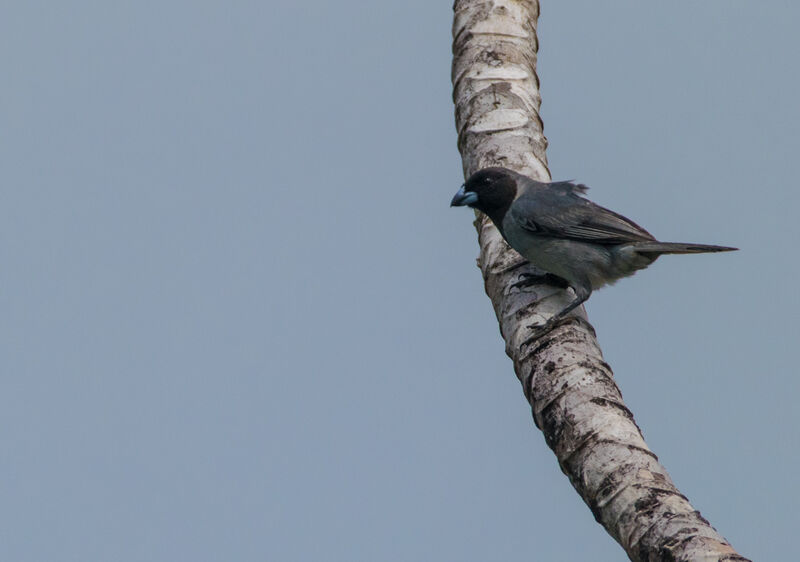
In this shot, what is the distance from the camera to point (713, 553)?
10.5ft

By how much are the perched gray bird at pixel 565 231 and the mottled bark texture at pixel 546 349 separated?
0.40 ft

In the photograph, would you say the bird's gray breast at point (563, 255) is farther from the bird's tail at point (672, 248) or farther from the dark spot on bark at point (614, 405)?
the dark spot on bark at point (614, 405)

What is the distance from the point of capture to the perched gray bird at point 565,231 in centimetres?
605

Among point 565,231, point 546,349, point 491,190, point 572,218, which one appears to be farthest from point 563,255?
point 546,349

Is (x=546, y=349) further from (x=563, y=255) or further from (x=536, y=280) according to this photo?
(x=563, y=255)

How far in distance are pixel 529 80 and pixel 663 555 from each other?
156 inches

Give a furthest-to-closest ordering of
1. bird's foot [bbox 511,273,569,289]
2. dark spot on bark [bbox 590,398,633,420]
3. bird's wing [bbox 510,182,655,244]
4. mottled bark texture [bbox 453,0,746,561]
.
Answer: bird's wing [bbox 510,182,655,244] < bird's foot [bbox 511,273,569,289] < dark spot on bark [bbox 590,398,633,420] < mottled bark texture [bbox 453,0,746,561]

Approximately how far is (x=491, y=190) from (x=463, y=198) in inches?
12.3

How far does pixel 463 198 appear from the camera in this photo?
651cm

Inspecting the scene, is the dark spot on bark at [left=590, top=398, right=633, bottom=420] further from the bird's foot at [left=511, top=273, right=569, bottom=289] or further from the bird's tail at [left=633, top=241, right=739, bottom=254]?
the bird's tail at [left=633, top=241, right=739, bottom=254]

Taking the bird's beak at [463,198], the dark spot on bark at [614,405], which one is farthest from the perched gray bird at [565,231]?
the dark spot on bark at [614,405]

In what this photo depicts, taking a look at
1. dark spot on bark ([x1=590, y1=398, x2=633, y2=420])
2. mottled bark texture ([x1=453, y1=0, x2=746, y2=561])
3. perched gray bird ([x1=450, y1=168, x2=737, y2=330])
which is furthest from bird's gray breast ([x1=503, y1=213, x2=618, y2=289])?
dark spot on bark ([x1=590, y1=398, x2=633, y2=420])

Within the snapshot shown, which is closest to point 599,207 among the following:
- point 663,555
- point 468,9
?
point 468,9

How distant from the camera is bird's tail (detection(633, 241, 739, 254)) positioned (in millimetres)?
6031
